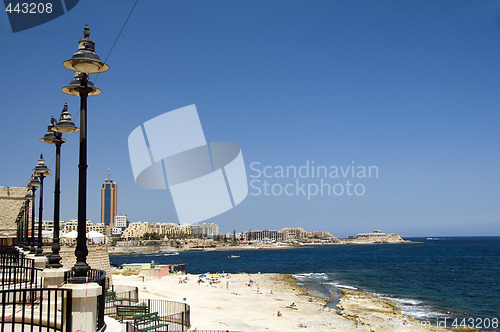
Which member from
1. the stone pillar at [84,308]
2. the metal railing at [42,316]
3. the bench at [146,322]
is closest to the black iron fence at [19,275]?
the metal railing at [42,316]

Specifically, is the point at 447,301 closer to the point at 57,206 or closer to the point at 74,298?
the point at 57,206

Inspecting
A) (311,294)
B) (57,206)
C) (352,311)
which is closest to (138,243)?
(311,294)

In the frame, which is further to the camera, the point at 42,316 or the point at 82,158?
the point at 42,316

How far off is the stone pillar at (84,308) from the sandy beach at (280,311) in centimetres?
1428

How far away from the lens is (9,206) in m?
42.1

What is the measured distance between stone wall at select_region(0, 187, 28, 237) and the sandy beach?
51.8 feet

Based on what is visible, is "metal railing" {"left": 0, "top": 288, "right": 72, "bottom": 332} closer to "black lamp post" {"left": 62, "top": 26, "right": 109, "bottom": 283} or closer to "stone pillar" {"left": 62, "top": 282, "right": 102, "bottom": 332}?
"stone pillar" {"left": 62, "top": 282, "right": 102, "bottom": 332}

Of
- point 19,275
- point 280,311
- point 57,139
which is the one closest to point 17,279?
point 19,275

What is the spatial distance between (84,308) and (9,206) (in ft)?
135

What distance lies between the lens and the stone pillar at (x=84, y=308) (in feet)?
22.3

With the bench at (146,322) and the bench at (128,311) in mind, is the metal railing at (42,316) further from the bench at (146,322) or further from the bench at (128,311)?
the bench at (128,311)

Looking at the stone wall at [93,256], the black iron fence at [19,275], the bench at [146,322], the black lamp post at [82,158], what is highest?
the black lamp post at [82,158]

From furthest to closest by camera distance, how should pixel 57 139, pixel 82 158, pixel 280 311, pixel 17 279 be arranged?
pixel 280 311 < pixel 17 279 < pixel 57 139 < pixel 82 158

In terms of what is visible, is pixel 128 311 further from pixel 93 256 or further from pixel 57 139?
pixel 93 256
